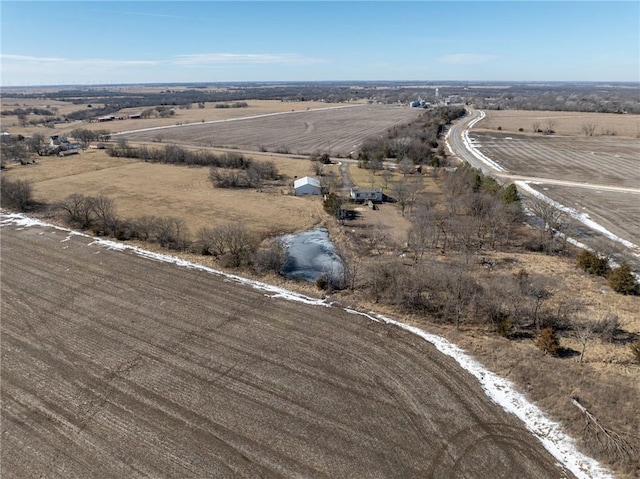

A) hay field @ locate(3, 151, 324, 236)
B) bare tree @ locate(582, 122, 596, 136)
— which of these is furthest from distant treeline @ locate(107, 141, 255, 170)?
bare tree @ locate(582, 122, 596, 136)

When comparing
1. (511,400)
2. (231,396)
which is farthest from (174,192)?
(511,400)

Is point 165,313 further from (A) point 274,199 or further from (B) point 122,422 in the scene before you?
(A) point 274,199

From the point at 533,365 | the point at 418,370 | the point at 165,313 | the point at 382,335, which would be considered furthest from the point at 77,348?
the point at 533,365

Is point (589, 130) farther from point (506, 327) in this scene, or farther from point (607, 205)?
point (506, 327)

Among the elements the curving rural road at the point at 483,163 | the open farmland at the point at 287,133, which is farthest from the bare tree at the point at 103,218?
the curving rural road at the point at 483,163

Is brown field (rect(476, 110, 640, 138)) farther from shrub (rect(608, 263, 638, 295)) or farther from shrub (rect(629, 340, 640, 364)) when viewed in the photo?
shrub (rect(629, 340, 640, 364))
